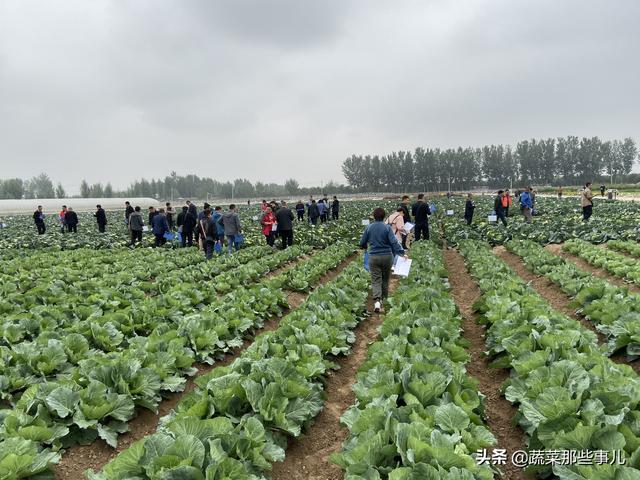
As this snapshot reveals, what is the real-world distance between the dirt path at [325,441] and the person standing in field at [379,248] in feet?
10.0

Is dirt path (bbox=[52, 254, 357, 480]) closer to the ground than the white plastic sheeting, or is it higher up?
closer to the ground

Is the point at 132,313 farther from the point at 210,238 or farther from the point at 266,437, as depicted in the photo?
the point at 210,238

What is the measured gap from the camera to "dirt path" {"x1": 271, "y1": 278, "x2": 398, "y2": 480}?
414 cm

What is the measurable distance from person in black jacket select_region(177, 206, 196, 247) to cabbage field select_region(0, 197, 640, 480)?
922cm

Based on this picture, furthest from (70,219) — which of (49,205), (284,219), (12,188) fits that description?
(12,188)

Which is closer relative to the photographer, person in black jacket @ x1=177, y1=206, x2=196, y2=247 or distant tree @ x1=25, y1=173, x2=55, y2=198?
person in black jacket @ x1=177, y1=206, x2=196, y2=247

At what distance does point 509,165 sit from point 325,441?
443 ft

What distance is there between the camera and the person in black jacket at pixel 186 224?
1961 cm

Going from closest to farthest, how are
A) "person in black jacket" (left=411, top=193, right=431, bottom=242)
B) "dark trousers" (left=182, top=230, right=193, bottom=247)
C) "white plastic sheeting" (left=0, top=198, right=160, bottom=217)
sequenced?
1. "person in black jacket" (left=411, top=193, right=431, bottom=242)
2. "dark trousers" (left=182, top=230, right=193, bottom=247)
3. "white plastic sheeting" (left=0, top=198, right=160, bottom=217)

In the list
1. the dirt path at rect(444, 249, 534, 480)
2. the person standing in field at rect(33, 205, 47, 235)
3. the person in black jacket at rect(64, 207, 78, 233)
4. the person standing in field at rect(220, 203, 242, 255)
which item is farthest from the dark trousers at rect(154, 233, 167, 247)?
the dirt path at rect(444, 249, 534, 480)

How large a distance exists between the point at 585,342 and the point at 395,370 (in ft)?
7.96

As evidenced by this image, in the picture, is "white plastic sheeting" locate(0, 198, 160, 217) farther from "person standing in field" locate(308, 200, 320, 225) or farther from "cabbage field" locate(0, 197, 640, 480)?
"cabbage field" locate(0, 197, 640, 480)

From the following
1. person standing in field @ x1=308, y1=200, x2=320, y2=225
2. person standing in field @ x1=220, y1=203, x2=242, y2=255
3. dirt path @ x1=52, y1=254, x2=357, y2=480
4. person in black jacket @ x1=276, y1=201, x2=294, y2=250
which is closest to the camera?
dirt path @ x1=52, y1=254, x2=357, y2=480

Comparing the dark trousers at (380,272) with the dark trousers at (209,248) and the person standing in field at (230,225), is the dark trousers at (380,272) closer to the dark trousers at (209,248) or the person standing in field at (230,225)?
the dark trousers at (209,248)
